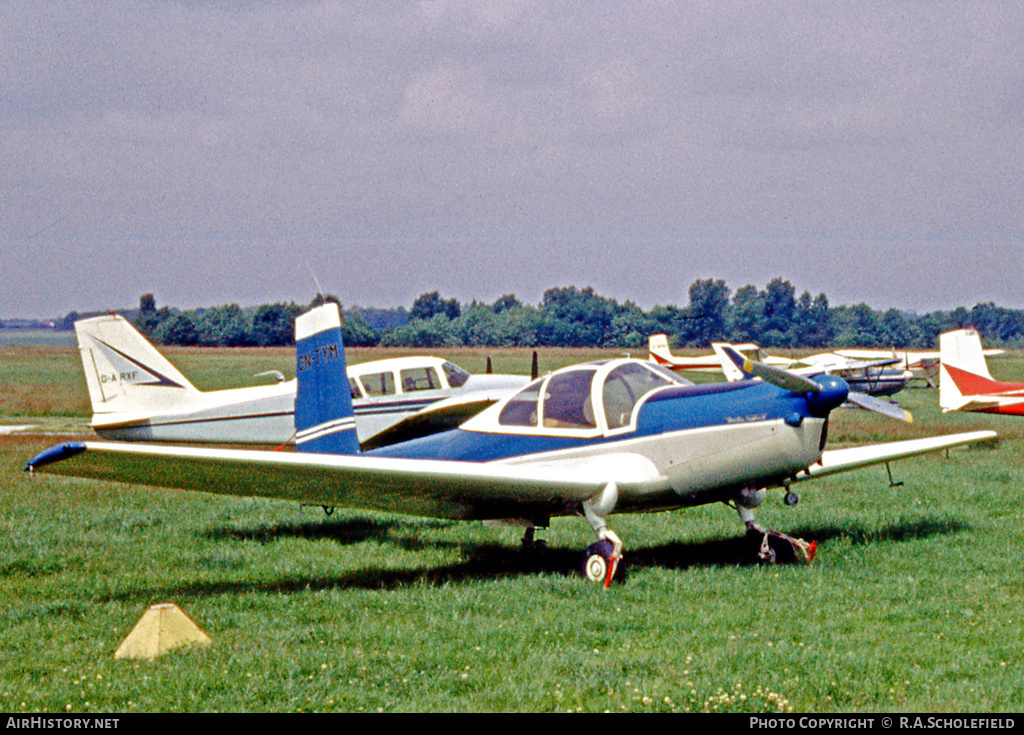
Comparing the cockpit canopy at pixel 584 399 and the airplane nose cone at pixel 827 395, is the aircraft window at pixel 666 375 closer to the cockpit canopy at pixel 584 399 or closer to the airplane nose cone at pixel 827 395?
the cockpit canopy at pixel 584 399

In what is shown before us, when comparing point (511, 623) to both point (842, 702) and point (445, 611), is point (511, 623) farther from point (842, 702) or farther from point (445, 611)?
point (842, 702)

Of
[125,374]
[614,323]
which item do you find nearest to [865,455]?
[125,374]

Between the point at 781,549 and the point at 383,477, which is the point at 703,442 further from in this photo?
the point at 383,477

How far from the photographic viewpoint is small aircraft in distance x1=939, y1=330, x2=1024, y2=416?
914 inches

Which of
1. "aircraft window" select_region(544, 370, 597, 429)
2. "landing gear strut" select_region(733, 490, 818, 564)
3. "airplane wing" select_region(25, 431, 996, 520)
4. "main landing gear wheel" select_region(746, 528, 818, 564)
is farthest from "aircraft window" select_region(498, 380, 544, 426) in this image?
"main landing gear wheel" select_region(746, 528, 818, 564)

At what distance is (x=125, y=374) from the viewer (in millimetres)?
17719

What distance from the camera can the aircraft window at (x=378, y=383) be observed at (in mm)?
16172

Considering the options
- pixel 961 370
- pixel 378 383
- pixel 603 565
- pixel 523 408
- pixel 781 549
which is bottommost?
pixel 781 549

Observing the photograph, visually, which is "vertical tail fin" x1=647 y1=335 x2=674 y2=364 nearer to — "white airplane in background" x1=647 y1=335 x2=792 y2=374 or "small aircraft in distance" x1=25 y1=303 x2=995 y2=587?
"white airplane in background" x1=647 y1=335 x2=792 y2=374

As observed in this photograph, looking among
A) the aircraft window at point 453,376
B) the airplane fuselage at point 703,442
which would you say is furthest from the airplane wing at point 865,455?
the aircraft window at point 453,376

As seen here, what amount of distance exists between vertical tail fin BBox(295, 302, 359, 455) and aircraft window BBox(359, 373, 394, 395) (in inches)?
225

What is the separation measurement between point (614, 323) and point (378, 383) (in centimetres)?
4531

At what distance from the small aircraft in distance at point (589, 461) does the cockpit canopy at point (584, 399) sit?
0.01m

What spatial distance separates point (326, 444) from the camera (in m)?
10.3
